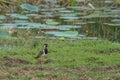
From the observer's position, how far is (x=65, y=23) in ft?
33.9

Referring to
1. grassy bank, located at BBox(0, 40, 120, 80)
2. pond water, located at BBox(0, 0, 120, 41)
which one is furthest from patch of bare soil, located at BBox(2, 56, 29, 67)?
pond water, located at BBox(0, 0, 120, 41)

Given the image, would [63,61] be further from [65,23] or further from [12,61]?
[65,23]

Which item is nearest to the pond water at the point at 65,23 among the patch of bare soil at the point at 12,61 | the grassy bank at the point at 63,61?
the grassy bank at the point at 63,61

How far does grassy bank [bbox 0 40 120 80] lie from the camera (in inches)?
201

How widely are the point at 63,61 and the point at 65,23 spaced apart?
14.1 ft

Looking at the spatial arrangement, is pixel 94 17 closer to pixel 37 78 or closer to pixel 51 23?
pixel 51 23

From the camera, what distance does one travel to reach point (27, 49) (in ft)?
23.0

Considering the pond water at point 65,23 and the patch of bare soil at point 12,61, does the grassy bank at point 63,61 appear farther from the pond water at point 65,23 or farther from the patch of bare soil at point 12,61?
the pond water at point 65,23

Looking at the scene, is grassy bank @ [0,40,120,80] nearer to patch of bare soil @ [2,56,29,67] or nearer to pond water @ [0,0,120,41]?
patch of bare soil @ [2,56,29,67]

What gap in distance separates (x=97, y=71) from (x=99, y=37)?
3.38m

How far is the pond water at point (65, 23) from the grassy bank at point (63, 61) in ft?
2.57

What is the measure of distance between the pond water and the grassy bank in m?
0.78

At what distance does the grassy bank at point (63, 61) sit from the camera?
5113mm

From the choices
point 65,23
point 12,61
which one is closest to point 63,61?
point 12,61
